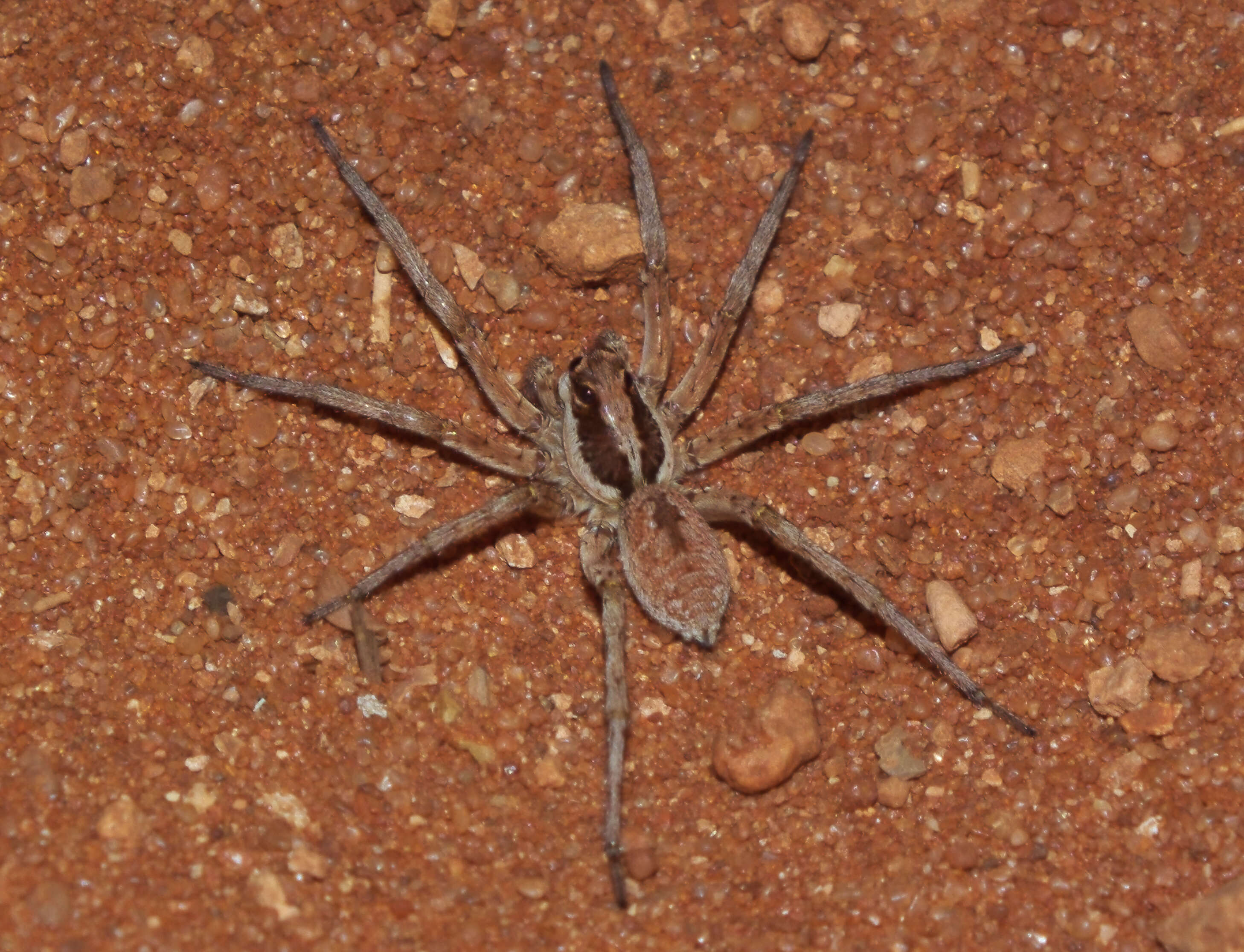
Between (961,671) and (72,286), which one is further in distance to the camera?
(72,286)

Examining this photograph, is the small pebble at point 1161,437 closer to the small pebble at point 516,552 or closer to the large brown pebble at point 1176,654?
the large brown pebble at point 1176,654

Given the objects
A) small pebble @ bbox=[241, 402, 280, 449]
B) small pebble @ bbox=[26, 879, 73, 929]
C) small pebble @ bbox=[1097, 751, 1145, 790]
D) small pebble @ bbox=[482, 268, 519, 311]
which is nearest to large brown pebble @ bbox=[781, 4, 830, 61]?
small pebble @ bbox=[482, 268, 519, 311]

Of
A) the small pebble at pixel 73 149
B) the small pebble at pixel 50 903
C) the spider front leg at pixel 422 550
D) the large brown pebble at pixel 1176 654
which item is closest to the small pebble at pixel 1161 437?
the large brown pebble at pixel 1176 654

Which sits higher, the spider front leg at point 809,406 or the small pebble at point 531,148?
the small pebble at point 531,148

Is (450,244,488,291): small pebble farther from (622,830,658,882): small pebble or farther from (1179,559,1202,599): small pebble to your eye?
(1179,559,1202,599): small pebble

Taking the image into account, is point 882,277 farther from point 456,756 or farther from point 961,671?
point 456,756

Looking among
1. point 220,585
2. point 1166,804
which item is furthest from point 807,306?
point 220,585
